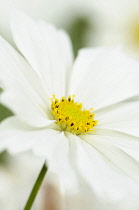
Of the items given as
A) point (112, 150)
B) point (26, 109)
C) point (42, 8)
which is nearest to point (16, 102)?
point (26, 109)

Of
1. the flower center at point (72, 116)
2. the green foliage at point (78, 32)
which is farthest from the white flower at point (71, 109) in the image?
the green foliage at point (78, 32)

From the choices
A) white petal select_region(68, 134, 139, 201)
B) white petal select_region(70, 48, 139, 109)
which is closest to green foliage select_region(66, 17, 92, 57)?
white petal select_region(70, 48, 139, 109)

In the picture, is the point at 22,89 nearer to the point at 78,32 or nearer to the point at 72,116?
the point at 72,116

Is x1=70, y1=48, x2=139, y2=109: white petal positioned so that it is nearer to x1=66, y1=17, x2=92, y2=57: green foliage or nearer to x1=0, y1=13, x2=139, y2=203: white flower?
x1=0, y1=13, x2=139, y2=203: white flower

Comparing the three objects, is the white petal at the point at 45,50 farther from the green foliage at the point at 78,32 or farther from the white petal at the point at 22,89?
the green foliage at the point at 78,32

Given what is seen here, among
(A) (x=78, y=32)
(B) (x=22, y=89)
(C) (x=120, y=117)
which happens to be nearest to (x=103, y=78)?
(C) (x=120, y=117)
